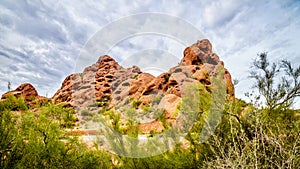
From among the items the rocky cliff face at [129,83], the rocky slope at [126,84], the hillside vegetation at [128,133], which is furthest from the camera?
the rocky cliff face at [129,83]

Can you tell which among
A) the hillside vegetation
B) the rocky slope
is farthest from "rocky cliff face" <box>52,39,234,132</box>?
the hillside vegetation

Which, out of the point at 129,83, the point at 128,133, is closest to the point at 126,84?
the point at 129,83

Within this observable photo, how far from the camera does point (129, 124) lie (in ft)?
16.4

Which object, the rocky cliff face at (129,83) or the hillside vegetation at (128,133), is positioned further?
the rocky cliff face at (129,83)

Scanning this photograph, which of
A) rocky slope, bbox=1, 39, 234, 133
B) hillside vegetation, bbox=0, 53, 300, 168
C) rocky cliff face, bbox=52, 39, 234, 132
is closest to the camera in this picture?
hillside vegetation, bbox=0, 53, 300, 168

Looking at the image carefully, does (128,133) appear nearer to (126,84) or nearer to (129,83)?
(129,83)

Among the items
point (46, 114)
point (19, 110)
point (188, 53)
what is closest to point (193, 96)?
point (46, 114)

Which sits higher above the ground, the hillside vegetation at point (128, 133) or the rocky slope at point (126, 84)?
the rocky slope at point (126, 84)

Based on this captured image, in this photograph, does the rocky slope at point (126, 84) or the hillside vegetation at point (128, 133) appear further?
the rocky slope at point (126, 84)

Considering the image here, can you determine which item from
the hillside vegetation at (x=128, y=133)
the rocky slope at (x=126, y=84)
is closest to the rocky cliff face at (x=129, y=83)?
the rocky slope at (x=126, y=84)

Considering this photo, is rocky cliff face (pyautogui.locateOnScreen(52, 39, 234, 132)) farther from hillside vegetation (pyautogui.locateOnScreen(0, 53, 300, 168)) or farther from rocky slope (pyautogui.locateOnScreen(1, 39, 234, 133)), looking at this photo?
hillside vegetation (pyautogui.locateOnScreen(0, 53, 300, 168))

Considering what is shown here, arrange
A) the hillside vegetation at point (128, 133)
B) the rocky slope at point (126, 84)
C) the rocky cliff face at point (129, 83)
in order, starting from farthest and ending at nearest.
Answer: the rocky cliff face at point (129, 83), the rocky slope at point (126, 84), the hillside vegetation at point (128, 133)

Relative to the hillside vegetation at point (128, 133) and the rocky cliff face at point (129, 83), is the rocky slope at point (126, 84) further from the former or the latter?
the hillside vegetation at point (128, 133)

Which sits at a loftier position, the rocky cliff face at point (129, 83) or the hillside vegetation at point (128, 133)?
the rocky cliff face at point (129, 83)
